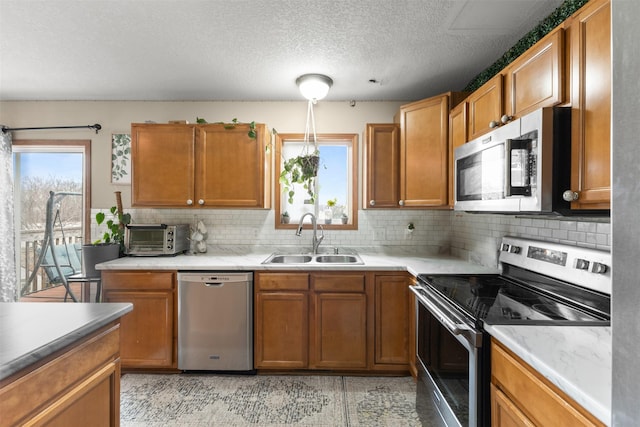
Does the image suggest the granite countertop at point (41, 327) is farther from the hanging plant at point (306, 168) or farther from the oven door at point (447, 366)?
the hanging plant at point (306, 168)

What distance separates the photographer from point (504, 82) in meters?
1.77

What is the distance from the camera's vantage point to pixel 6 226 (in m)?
3.11

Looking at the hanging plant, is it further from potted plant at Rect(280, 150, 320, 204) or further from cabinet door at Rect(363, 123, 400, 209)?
cabinet door at Rect(363, 123, 400, 209)

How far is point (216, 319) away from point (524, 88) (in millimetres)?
2453

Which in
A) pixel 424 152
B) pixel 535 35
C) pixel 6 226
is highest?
pixel 535 35

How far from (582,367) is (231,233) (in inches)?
110

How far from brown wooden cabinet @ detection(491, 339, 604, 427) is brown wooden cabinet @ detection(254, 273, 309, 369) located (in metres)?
1.49

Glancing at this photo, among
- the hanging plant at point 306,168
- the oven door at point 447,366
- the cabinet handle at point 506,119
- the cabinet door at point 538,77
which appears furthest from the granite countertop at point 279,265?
the cabinet door at point 538,77

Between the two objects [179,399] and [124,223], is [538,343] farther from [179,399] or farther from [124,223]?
[124,223]

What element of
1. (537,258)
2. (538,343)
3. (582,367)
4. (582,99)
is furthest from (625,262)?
(537,258)

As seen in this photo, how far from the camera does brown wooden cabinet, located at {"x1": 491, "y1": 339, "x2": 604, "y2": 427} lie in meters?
0.87

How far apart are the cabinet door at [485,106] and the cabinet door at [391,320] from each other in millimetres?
1177

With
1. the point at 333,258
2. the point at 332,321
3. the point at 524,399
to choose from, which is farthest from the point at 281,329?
the point at 524,399

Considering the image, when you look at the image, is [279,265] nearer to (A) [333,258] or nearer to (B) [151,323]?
(A) [333,258]
